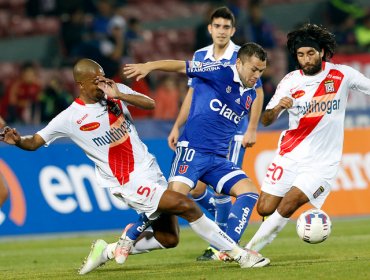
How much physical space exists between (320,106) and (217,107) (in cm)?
110

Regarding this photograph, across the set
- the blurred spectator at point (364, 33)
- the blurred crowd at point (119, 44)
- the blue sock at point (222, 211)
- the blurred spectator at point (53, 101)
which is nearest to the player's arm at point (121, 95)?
the blue sock at point (222, 211)

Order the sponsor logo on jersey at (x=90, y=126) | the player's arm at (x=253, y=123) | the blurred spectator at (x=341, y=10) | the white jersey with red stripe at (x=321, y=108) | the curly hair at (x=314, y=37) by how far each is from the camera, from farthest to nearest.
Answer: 1. the blurred spectator at (x=341, y=10)
2. the player's arm at (x=253, y=123)
3. the curly hair at (x=314, y=37)
4. the white jersey with red stripe at (x=321, y=108)
5. the sponsor logo on jersey at (x=90, y=126)

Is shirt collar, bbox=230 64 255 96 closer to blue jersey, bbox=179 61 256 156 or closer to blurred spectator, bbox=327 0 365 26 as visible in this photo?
blue jersey, bbox=179 61 256 156

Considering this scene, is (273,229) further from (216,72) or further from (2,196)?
(2,196)

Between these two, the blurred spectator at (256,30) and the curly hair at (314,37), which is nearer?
the curly hair at (314,37)

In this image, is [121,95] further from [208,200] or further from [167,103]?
[167,103]

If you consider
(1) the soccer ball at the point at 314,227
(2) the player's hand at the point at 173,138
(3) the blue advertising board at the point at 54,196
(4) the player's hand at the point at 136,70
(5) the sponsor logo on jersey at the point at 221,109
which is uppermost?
(4) the player's hand at the point at 136,70

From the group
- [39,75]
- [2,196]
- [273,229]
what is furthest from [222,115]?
[39,75]

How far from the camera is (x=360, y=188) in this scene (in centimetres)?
1719

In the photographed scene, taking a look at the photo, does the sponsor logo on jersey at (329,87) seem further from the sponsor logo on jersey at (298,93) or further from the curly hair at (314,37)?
the curly hair at (314,37)

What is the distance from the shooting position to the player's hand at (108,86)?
9648 millimetres

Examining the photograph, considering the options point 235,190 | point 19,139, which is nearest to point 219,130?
point 235,190

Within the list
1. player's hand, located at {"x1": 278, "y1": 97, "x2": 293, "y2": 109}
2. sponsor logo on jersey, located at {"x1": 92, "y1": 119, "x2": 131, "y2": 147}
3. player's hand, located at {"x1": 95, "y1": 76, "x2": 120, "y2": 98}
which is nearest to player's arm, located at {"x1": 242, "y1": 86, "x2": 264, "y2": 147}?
player's hand, located at {"x1": 278, "y1": 97, "x2": 293, "y2": 109}

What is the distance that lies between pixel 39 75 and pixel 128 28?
7.65 feet
